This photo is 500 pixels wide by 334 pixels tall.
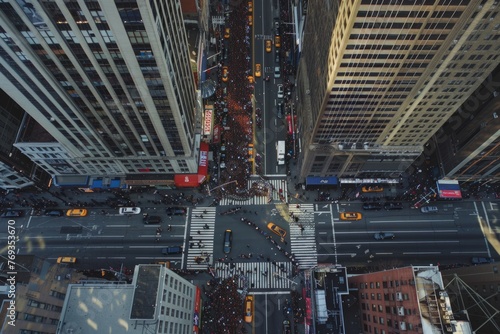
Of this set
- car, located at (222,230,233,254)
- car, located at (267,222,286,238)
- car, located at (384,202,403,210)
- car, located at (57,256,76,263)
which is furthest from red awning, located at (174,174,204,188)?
car, located at (384,202,403,210)

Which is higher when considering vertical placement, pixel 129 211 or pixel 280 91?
pixel 280 91

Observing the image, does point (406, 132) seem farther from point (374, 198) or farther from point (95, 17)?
point (95, 17)

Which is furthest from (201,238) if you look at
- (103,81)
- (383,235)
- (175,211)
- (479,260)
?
(479,260)

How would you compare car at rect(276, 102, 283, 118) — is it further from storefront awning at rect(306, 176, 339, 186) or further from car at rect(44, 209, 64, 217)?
car at rect(44, 209, 64, 217)

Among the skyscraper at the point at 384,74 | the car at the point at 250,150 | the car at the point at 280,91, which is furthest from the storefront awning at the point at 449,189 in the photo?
the car at the point at 280,91

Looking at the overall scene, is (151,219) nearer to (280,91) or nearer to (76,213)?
(76,213)
